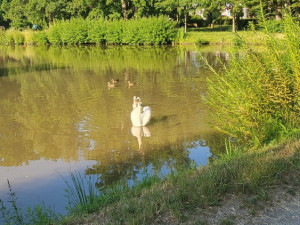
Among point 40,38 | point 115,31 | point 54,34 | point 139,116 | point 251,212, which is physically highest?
point 115,31

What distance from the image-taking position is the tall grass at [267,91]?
8039 millimetres

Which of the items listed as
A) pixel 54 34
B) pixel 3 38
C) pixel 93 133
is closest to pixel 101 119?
pixel 93 133

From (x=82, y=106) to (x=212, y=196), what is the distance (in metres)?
9.90

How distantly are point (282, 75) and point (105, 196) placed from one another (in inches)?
187

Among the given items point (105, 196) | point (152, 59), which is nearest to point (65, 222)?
point (105, 196)

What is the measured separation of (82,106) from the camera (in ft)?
46.5

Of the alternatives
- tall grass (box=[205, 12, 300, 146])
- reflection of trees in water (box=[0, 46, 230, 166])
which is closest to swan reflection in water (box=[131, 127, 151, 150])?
reflection of trees in water (box=[0, 46, 230, 166])

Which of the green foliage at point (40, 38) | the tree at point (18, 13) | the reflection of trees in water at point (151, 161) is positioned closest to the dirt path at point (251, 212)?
the reflection of trees in water at point (151, 161)

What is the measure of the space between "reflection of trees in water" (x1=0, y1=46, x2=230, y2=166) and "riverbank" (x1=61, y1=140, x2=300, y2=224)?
4005 millimetres

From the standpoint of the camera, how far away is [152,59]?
94.5 feet

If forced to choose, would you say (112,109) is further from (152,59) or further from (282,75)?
(152,59)

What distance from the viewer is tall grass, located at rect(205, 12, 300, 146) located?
Answer: 8.04 metres

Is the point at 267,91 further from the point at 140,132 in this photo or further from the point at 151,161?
the point at 140,132

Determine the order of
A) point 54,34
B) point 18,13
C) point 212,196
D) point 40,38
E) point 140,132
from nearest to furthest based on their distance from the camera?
point 212,196 → point 140,132 → point 54,34 → point 40,38 → point 18,13
